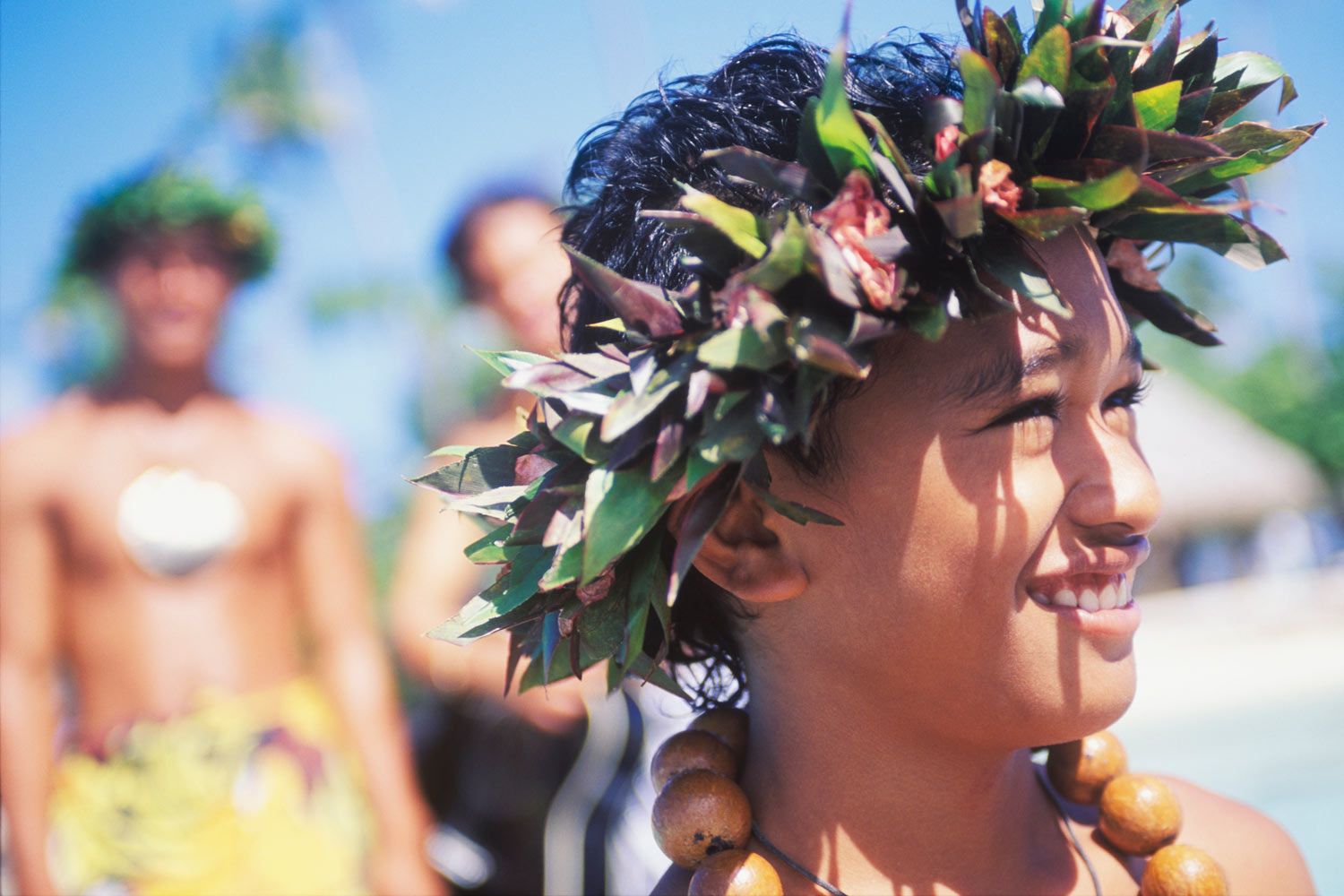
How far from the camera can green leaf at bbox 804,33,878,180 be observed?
1.20 meters

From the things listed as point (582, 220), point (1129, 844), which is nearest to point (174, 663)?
point (582, 220)

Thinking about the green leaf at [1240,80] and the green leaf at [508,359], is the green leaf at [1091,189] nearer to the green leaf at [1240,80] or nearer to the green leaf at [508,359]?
the green leaf at [1240,80]

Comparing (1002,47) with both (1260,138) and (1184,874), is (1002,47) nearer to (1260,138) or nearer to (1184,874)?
(1260,138)

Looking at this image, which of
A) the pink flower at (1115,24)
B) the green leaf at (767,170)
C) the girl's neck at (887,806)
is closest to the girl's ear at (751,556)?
the girl's neck at (887,806)

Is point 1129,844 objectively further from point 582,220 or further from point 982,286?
point 582,220

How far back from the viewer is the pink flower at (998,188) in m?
1.28

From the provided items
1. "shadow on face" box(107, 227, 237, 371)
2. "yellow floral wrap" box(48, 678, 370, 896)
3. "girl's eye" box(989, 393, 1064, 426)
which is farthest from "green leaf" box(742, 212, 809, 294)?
"shadow on face" box(107, 227, 237, 371)

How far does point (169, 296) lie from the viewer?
375 centimetres

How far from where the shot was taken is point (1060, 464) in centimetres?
138

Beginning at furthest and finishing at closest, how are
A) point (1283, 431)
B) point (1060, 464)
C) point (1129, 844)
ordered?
point (1283, 431) < point (1129, 844) < point (1060, 464)

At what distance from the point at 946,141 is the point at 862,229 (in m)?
0.14

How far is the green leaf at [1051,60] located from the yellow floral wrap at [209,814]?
Result: 9.91ft

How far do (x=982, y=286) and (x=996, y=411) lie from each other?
0.17 metres

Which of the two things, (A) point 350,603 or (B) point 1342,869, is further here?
(A) point 350,603
